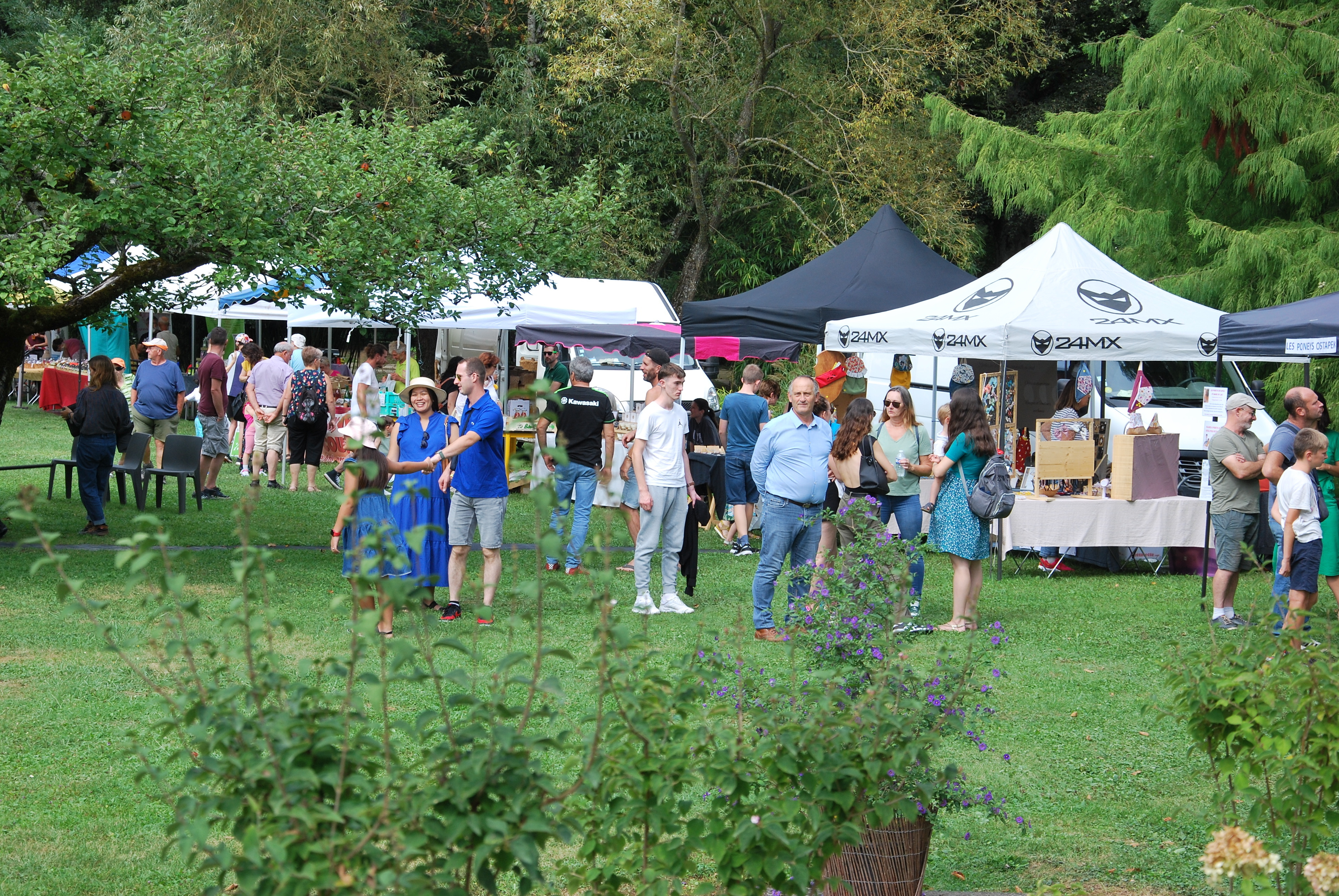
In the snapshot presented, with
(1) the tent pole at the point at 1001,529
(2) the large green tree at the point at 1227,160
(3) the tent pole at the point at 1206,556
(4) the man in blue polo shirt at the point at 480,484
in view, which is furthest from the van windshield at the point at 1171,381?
(4) the man in blue polo shirt at the point at 480,484

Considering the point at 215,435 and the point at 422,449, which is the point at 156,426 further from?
the point at 422,449

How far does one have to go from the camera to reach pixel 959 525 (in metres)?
8.48

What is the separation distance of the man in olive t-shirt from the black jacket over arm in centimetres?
914

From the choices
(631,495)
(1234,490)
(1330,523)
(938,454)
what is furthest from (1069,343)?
(631,495)

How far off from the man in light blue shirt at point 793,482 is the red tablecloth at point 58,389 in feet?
57.7

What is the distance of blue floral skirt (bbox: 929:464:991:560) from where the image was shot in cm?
842

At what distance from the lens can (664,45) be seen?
22047mm

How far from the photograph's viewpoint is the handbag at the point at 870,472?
8430mm

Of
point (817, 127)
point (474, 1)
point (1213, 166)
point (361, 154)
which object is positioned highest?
point (474, 1)

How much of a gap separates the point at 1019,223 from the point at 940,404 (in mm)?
13922

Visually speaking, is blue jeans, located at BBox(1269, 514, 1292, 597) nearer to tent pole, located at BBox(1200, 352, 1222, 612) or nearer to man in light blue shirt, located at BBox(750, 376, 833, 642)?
tent pole, located at BBox(1200, 352, 1222, 612)

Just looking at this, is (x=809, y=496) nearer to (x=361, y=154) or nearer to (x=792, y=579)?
(x=792, y=579)

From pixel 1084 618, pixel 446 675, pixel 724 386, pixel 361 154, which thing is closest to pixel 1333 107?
pixel 1084 618

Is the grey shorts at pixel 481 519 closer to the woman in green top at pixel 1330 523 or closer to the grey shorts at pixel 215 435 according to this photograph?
the woman in green top at pixel 1330 523
